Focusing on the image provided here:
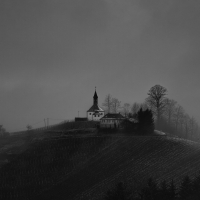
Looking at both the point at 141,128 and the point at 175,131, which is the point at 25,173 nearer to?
the point at 141,128

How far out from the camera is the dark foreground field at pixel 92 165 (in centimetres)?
5262

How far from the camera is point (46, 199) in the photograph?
5147 cm

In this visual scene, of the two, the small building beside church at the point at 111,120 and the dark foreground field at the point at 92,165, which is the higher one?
the small building beside church at the point at 111,120

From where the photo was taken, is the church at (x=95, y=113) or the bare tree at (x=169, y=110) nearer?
the bare tree at (x=169, y=110)

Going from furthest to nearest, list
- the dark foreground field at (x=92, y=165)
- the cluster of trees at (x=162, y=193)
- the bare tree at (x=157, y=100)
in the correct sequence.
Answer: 1. the bare tree at (x=157, y=100)
2. the dark foreground field at (x=92, y=165)
3. the cluster of trees at (x=162, y=193)

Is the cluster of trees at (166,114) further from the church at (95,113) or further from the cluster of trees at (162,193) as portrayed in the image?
the cluster of trees at (162,193)

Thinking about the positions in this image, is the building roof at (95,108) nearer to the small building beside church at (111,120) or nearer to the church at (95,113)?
the church at (95,113)

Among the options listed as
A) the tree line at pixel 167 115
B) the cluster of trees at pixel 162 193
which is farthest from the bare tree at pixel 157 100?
the cluster of trees at pixel 162 193

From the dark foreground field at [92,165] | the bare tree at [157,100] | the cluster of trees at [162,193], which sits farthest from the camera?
the bare tree at [157,100]

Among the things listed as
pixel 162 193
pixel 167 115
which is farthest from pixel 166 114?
pixel 162 193

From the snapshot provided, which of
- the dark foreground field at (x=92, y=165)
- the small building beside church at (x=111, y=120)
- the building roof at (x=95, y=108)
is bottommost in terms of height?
the dark foreground field at (x=92, y=165)

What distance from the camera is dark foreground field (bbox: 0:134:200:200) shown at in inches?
2072

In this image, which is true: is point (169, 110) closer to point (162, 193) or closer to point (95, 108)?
point (95, 108)

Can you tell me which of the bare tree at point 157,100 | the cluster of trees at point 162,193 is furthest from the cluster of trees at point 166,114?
the cluster of trees at point 162,193
